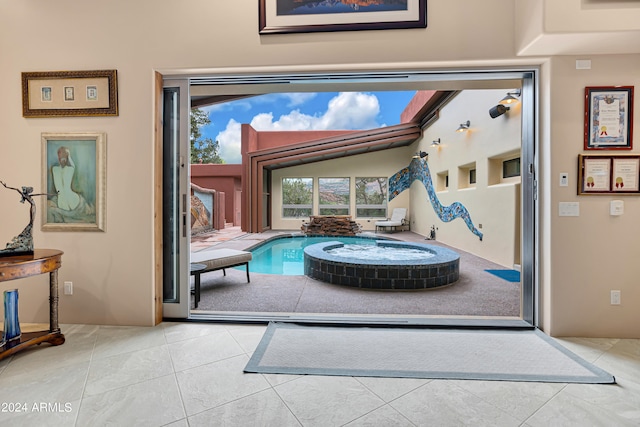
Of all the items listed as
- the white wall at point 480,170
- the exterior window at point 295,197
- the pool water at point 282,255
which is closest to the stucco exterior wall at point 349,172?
the exterior window at point 295,197

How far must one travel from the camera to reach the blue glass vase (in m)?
2.12

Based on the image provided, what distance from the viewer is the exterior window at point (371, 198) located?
11.5 meters

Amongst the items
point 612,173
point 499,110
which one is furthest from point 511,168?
point 612,173

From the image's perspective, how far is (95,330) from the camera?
99.6 inches

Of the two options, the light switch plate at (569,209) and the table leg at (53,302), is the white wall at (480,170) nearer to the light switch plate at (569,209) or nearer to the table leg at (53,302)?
the light switch plate at (569,209)

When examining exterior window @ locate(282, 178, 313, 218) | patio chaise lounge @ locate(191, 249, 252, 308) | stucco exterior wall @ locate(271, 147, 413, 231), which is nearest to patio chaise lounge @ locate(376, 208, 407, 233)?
stucco exterior wall @ locate(271, 147, 413, 231)

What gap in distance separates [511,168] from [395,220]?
575 cm

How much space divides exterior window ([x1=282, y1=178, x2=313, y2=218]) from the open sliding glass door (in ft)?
29.4

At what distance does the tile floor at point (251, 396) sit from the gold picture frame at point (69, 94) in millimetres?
2022

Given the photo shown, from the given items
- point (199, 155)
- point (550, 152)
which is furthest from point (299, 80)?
point (199, 155)

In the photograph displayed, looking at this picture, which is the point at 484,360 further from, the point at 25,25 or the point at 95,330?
the point at 25,25

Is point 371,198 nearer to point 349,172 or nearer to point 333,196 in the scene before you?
point 349,172

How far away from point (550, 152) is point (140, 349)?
362cm

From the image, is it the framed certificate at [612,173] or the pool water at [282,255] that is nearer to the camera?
the framed certificate at [612,173]
